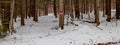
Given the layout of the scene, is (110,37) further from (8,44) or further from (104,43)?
(8,44)

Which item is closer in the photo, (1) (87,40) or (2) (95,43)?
(2) (95,43)

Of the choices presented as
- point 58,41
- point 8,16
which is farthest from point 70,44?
point 8,16

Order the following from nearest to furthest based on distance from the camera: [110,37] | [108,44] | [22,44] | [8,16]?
[108,44] → [22,44] → [110,37] → [8,16]

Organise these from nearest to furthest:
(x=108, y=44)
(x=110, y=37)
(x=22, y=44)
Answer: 1. (x=108, y=44)
2. (x=22, y=44)
3. (x=110, y=37)

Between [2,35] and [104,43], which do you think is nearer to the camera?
[104,43]

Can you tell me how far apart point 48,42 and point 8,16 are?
6.74 meters

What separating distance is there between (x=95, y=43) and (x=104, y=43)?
1.56 ft

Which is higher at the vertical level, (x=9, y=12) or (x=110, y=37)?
(x=9, y=12)

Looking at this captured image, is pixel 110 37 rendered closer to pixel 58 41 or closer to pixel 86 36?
pixel 86 36

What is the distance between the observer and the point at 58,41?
1363cm

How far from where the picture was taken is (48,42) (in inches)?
529

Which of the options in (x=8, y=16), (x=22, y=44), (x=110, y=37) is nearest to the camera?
(x=22, y=44)

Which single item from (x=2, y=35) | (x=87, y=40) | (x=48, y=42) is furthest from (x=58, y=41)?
(x=2, y=35)

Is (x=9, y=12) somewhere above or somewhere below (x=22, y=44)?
above
